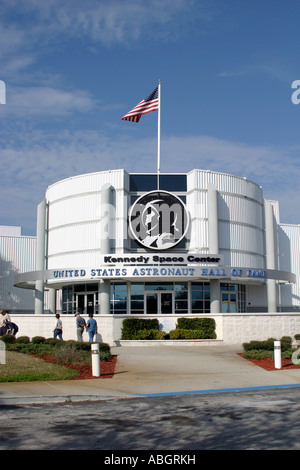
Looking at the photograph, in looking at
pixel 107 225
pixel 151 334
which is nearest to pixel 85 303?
pixel 107 225

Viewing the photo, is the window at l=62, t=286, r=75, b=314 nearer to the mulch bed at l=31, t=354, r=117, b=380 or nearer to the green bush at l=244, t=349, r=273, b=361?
the mulch bed at l=31, t=354, r=117, b=380

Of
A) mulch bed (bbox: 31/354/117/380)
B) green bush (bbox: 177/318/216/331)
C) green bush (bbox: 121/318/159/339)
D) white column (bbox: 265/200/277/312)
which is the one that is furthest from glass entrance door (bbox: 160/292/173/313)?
mulch bed (bbox: 31/354/117/380)

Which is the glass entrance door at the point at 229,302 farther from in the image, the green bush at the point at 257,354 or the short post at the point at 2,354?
the short post at the point at 2,354

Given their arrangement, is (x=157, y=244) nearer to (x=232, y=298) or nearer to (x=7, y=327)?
(x=232, y=298)

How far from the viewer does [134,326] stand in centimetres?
2842

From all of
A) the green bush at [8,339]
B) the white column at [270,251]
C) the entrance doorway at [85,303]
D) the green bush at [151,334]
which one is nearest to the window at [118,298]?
the entrance doorway at [85,303]

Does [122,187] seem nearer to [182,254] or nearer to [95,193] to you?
[95,193]

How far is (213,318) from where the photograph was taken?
29.3 metres

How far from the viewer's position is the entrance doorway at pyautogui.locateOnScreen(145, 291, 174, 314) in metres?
35.7

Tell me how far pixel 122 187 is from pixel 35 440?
2833 cm

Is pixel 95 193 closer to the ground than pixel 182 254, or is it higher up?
higher up

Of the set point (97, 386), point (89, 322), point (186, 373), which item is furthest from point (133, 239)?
point (97, 386)

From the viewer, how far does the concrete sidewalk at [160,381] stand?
1263cm
